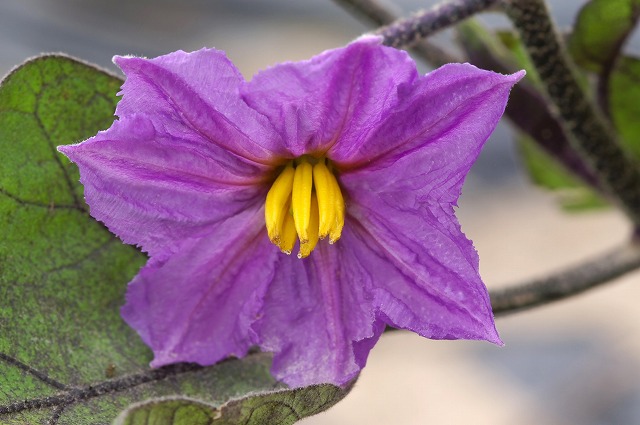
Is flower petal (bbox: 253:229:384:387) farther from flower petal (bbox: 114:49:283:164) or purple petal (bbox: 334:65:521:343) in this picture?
flower petal (bbox: 114:49:283:164)

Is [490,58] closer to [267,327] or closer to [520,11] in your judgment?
[520,11]

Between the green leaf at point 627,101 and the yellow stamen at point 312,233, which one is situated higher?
the yellow stamen at point 312,233

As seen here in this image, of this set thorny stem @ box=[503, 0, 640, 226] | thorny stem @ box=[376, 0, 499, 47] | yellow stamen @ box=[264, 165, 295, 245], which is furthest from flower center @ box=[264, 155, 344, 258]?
thorny stem @ box=[503, 0, 640, 226]

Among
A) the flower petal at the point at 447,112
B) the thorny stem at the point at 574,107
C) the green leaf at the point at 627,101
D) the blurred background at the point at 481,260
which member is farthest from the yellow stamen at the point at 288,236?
the blurred background at the point at 481,260

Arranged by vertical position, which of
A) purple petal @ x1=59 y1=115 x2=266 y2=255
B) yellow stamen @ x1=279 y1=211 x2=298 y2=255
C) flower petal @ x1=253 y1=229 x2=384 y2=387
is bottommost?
flower petal @ x1=253 y1=229 x2=384 y2=387

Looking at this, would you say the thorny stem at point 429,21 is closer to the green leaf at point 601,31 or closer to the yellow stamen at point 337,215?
the yellow stamen at point 337,215

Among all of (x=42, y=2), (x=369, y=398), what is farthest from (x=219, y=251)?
(x=42, y=2)
